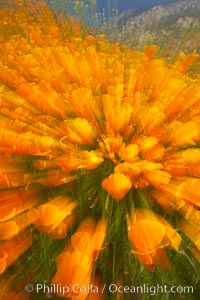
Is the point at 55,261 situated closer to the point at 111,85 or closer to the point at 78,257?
the point at 78,257

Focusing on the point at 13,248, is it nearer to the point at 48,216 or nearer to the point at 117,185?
the point at 48,216

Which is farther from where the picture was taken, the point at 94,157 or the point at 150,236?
the point at 94,157

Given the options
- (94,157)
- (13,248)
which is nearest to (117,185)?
(94,157)

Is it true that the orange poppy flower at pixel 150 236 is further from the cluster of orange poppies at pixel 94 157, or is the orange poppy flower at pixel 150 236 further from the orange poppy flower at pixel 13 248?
the orange poppy flower at pixel 13 248

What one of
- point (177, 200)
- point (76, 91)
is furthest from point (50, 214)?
point (76, 91)

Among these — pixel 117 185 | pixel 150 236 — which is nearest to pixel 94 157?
pixel 117 185
